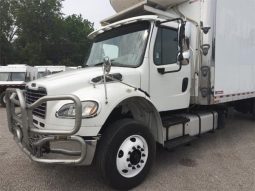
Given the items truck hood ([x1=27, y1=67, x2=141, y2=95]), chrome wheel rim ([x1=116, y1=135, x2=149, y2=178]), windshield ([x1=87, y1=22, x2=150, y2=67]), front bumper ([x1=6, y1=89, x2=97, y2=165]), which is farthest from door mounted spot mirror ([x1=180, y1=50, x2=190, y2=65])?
front bumper ([x1=6, y1=89, x2=97, y2=165])

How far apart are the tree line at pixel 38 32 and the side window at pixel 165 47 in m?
38.5

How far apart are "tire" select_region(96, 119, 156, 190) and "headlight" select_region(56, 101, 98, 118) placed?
442mm

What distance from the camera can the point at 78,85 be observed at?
4.08 metres

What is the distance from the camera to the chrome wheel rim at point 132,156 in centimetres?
411

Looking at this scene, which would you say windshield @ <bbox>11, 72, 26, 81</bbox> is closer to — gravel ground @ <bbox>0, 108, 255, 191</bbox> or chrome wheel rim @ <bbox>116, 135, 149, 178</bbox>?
gravel ground @ <bbox>0, 108, 255, 191</bbox>

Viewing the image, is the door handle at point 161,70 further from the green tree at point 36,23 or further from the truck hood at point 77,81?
the green tree at point 36,23

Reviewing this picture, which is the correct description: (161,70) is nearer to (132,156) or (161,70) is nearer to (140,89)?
(140,89)

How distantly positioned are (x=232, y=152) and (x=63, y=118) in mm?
3747

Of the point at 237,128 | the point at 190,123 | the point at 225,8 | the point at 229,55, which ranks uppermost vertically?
the point at 225,8

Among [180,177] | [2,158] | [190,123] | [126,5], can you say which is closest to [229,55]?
[190,123]

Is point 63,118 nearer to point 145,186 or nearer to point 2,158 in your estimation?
point 145,186

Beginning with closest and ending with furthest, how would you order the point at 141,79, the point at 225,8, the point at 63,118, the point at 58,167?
the point at 63,118, the point at 141,79, the point at 58,167, the point at 225,8

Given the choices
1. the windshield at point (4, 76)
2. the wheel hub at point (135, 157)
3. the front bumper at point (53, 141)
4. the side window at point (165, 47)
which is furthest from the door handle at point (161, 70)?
the windshield at point (4, 76)

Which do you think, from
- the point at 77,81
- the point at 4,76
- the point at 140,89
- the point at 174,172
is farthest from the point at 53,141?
the point at 4,76
